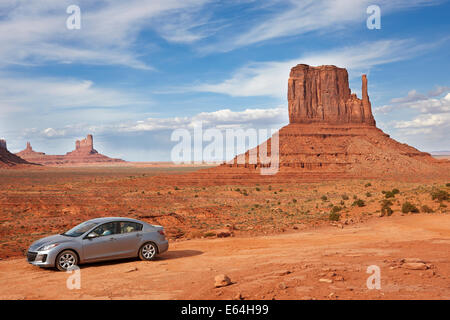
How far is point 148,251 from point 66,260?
2252 millimetres

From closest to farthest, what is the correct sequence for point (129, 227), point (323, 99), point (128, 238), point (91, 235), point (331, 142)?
point (91, 235), point (128, 238), point (129, 227), point (331, 142), point (323, 99)

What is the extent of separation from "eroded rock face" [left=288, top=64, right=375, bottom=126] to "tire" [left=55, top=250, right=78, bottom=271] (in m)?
91.3

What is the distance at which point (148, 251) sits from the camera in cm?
1144

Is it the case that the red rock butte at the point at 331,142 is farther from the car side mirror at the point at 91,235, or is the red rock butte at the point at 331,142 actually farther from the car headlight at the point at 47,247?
the car headlight at the point at 47,247

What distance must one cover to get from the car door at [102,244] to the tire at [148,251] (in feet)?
2.33

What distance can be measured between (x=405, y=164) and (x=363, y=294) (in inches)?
3399

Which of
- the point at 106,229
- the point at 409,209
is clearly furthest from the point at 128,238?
the point at 409,209

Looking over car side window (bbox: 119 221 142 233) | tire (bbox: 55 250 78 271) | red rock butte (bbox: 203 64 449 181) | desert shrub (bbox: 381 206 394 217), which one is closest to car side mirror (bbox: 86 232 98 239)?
tire (bbox: 55 250 78 271)

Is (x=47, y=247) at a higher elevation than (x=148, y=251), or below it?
higher

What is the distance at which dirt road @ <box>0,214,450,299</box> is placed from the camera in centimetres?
791

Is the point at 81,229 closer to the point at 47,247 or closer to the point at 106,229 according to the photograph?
the point at 106,229

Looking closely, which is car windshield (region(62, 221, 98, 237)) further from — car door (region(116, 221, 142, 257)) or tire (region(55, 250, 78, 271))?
car door (region(116, 221, 142, 257))

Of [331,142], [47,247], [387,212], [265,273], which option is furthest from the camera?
[331,142]

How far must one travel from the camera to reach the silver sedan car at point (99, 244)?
10211mm
